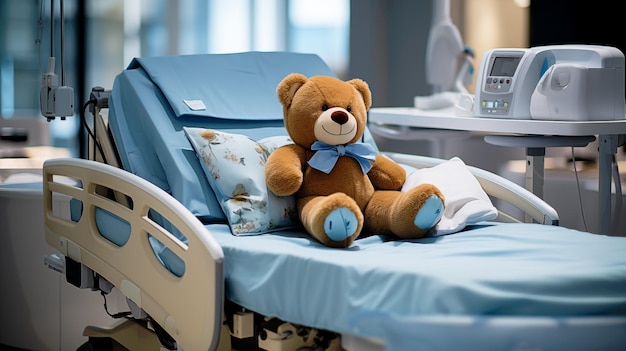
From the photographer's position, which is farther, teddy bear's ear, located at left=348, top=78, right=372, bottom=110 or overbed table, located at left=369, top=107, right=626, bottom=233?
overbed table, located at left=369, top=107, right=626, bottom=233

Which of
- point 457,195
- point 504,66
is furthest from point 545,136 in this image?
point 457,195

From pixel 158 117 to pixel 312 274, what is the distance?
0.77 meters

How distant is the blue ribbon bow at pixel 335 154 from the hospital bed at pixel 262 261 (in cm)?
17

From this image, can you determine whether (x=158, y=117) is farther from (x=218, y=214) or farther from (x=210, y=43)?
(x=210, y=43)

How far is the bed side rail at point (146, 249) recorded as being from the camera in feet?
5.53

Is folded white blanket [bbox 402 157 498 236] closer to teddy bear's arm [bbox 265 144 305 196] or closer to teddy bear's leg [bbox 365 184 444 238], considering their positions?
teddy bear's leg [bbox 365 184 444 238]

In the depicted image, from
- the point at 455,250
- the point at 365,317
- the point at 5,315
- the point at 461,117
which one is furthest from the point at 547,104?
the point at 5,315

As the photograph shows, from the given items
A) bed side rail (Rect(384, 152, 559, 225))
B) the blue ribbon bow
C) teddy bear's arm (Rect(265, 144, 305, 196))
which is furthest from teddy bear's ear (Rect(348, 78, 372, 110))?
bed side rail (Rect(384, 152, 559, 225))

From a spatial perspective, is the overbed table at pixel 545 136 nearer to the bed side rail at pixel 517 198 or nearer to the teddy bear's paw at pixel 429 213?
the bed side rail at pixel 517 198

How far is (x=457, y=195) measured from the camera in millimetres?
2031

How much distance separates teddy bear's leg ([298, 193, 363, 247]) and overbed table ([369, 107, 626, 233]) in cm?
89

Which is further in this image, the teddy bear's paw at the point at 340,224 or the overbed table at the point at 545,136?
the overbed table at the point at 545,136

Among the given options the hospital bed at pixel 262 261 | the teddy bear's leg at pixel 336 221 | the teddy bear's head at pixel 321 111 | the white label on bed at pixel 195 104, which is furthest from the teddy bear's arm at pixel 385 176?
the white label on bed at pixel 195 104

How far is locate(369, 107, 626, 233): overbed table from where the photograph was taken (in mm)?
2373
